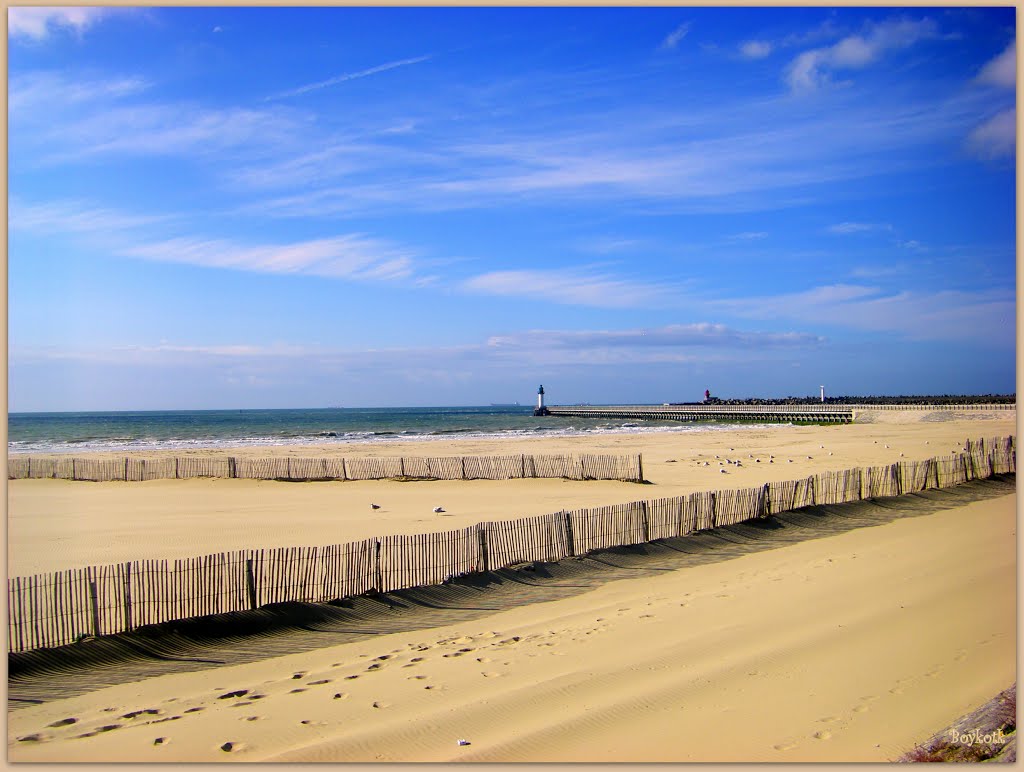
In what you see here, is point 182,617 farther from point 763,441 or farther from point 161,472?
point 763,441

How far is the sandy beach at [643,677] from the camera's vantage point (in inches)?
289

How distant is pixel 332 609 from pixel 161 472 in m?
24.5

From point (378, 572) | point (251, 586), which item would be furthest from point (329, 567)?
point (251, 586)

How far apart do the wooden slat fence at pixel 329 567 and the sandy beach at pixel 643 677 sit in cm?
146

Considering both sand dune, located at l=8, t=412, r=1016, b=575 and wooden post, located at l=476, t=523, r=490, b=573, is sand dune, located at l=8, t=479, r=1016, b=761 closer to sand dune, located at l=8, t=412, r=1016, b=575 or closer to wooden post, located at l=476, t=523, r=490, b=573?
wooden post, located at l=476, t=523, r=490, b=573

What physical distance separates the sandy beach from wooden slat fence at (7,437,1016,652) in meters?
1.46

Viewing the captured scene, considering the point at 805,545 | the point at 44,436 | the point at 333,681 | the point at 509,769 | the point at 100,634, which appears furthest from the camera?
the point at 44,436

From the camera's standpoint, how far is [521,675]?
9.41 m

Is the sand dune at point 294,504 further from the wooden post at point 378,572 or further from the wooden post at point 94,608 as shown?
the wooden post at point 378,572

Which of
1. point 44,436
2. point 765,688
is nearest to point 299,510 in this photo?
point 765,688

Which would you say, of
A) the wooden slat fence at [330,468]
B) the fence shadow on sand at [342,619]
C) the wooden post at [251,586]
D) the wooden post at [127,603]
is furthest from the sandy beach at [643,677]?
the wooden slat fence at [330,468]

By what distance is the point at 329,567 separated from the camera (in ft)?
40.8

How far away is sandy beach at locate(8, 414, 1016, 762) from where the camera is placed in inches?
289

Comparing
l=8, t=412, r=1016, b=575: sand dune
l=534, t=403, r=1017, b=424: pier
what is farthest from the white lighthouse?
l=8, t=412, r=1016, b=575: sand dune
